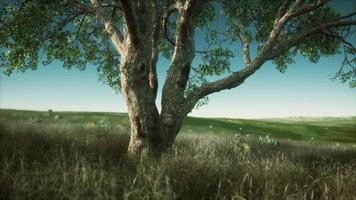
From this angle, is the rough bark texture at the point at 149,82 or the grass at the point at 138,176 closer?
the grass at the point at 138,176

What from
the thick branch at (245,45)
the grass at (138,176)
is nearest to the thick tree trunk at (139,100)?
the grass at (138,176)

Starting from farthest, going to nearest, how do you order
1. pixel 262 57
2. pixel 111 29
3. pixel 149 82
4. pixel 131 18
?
pixel 262 57 < pixel 111 29 < pixel 149 82 < pixel 131 18

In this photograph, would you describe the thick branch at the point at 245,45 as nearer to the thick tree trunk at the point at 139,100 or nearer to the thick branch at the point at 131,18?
the thick tree trunk at the point at 139,100

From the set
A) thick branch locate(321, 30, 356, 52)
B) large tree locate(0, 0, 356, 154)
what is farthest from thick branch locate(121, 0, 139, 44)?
thick branch locate(321, 30, 356, 52)

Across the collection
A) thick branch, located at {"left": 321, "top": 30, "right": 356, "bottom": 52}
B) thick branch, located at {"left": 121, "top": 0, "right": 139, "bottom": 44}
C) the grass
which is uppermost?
thick branch, located at {"left": 321, "top": 30, "right": 356, "bottom": 52}

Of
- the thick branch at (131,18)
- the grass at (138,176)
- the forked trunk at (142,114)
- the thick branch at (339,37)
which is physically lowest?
the grass at (138,176)

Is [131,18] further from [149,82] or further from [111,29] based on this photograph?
[149,82]

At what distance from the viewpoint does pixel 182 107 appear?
1153cm

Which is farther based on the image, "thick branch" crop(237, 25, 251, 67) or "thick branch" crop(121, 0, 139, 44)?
"thick branch" crop(237, 25, 251, 67)

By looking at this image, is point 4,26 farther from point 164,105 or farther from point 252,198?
point 252,198

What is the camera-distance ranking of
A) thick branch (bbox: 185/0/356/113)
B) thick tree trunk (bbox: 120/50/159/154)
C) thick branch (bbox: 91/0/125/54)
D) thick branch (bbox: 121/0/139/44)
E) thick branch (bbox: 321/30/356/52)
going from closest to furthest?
1. thick branch (bbox: 121/0/139/44)
2. thick tree trunk (bbox: 120/50/159/154)
3. thick branch (bbox: 91/0/125/54)
4. thick branch (bbox: 185/0/356/113)
5. thick branch (bbox: 321/30/356/52)

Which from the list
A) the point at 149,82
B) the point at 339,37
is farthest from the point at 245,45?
the point at 149,82

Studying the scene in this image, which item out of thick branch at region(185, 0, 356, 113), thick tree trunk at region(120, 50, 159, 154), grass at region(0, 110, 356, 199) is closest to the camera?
grass at region(0, 110, 356, 199)

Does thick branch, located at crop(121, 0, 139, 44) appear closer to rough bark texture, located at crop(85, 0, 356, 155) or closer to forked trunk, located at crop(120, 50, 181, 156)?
rough bark texture, located at crop(85, 0, 356, 155)
